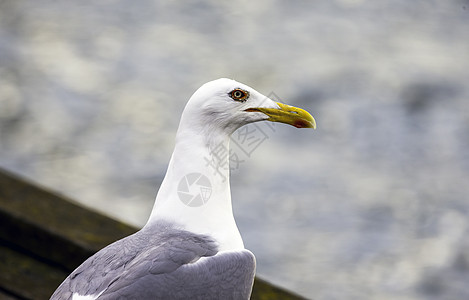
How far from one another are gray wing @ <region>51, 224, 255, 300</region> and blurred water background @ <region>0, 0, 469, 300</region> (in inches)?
123

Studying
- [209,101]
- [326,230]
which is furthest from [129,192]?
[209,101]

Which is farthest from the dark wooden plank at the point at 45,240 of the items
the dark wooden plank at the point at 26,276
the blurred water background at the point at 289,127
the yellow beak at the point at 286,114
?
the blurred water background at the point at 289,127

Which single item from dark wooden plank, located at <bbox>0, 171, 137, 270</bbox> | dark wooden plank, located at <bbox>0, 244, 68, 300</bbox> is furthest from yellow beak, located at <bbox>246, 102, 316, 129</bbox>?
dark wooden plank, located at <bbox>0, 244, 68, 300</bbox>

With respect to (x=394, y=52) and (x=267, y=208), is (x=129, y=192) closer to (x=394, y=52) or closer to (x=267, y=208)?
(x=267, y=208)

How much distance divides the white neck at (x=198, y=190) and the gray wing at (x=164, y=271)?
0.11 ft

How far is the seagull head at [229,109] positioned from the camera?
214cm

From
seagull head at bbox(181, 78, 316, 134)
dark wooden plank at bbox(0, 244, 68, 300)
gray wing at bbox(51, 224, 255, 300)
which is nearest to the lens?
gray wing at bbox(51, 224, 255, 300)

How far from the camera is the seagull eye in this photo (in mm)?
2166

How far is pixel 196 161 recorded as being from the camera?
85.7 inches

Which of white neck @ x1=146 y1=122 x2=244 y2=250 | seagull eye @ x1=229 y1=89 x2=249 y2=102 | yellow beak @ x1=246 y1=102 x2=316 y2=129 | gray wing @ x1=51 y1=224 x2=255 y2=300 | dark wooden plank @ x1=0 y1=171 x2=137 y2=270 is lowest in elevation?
dark wooden plank @ x1=0 y1=171 x2=137 y2=270

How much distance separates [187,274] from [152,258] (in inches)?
3.9

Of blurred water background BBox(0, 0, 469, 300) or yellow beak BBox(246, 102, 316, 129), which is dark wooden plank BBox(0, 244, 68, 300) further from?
blurred water background BBox(0, 0, 469, 300)

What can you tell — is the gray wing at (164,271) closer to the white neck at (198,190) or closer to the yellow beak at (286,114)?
the white neck at (198,190)

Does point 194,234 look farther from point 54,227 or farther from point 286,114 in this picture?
point 54,227
